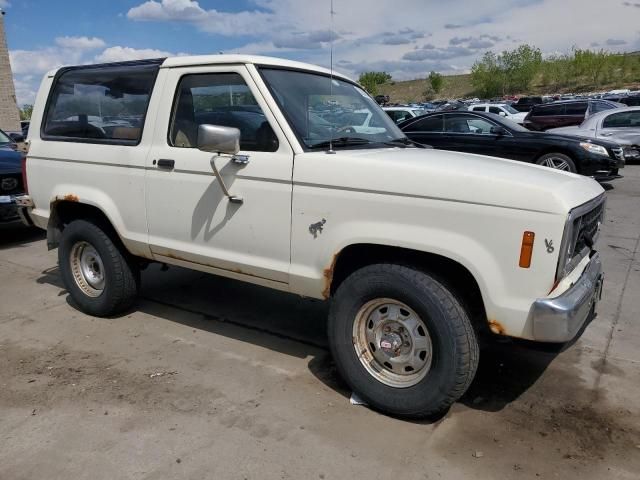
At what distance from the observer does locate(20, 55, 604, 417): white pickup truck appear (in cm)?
281

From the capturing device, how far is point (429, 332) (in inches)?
120

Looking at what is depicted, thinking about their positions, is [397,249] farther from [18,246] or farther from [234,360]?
[18,246]

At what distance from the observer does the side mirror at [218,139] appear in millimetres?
3191

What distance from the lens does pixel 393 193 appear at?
3.05m

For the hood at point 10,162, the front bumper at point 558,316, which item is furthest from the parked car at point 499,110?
the front bumper at point 558,316

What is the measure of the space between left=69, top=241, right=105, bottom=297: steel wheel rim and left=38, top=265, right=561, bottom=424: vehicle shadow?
17.0 inches

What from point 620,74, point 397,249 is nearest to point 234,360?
point 397,249

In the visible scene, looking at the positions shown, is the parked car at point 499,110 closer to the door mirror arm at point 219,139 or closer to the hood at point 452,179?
the hood at point 452,179

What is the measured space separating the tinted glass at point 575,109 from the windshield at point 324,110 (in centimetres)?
1755

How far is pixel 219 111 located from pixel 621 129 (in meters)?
14.1

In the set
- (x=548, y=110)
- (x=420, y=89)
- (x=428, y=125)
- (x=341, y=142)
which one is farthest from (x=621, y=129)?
(x=420, y=89)

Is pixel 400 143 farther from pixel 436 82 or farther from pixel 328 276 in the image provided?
pixel 436 82

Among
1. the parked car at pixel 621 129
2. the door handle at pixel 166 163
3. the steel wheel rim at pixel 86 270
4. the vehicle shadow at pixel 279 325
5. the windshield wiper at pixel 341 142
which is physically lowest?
the vehicle shadow at pixel 279 325

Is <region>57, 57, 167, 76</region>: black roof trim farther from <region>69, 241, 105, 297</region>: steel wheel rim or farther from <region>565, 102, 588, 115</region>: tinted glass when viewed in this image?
<region>565, 102, 588, 115</region>: tinted glass
